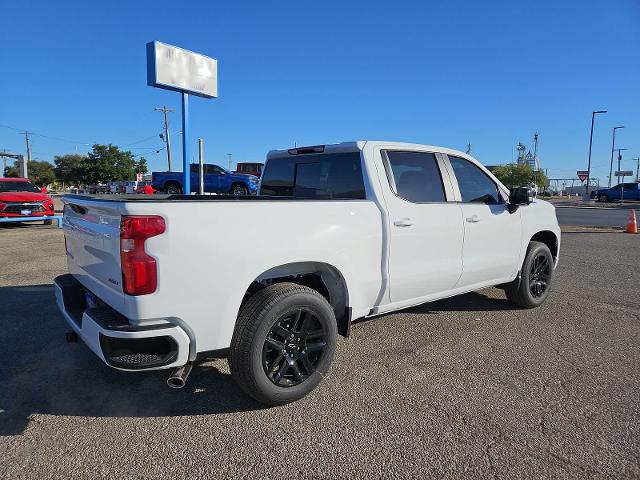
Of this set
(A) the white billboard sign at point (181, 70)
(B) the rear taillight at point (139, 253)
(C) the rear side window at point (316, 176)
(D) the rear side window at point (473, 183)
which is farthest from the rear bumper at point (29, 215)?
(D) the rear side window at point (473, 183)

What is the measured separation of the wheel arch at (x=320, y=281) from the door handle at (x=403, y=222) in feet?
2.22

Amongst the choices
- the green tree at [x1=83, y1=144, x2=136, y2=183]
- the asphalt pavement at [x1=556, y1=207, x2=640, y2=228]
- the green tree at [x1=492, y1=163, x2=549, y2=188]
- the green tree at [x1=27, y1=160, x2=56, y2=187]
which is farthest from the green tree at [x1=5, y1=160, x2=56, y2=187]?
the asphalt pavement at [x1=556, y1=207, x2=640, y2=228]

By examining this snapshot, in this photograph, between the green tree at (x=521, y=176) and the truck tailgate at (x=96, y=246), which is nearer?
the truck tailgate at (x=96, y=246)

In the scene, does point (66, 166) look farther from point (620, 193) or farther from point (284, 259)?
point (284, 259)

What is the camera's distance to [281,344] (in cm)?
297

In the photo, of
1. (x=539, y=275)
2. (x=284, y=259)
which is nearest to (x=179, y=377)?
(x=284, y=259)

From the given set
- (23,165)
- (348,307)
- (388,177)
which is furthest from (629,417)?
(23,165)

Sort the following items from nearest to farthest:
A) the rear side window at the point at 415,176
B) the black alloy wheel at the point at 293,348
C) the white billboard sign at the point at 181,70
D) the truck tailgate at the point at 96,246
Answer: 1. the truck tailgate at the point at 96,246
2. the black alloy wheel at the point at 293,348
3. the rear side window at the point at 415,176
4. the white billboard sign at the point at 181,70

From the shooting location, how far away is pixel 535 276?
5.29 metres

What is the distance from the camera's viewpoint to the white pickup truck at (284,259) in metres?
2.49

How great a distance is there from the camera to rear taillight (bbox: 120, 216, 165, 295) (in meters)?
2.42

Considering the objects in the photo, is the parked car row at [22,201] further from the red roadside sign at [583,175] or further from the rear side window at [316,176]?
the red roadside sign at [583,175]

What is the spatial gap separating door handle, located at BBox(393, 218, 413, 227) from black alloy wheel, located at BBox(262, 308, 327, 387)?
1.05 m

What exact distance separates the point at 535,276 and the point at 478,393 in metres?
2.61
